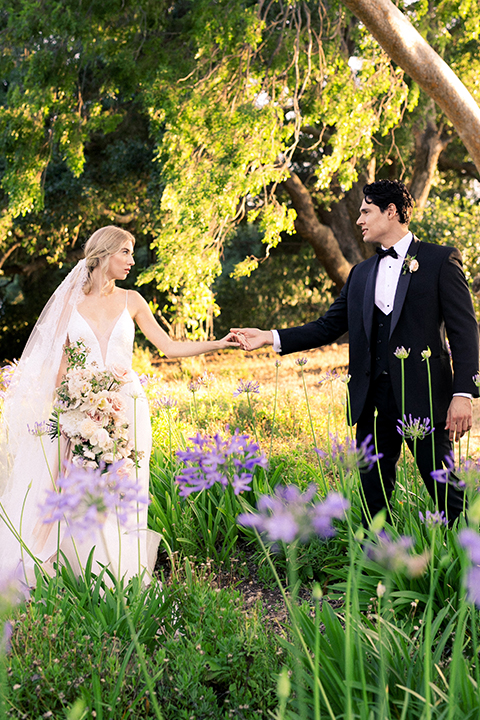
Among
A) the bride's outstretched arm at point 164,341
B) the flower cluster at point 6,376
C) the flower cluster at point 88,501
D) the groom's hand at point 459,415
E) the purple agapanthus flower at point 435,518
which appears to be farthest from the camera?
the bride's outstretched arm at point 164,341

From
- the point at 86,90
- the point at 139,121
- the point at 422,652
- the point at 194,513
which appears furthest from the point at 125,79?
the point at 422,652

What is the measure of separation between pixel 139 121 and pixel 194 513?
1336 centimetres

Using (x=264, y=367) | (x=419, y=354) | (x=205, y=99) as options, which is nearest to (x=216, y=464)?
(x=419, y=354)

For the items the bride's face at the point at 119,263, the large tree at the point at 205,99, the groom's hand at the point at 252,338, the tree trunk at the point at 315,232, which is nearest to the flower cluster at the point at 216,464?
the groom's hand at the point at 252,338

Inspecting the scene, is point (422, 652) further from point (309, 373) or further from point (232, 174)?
point (309, 373)

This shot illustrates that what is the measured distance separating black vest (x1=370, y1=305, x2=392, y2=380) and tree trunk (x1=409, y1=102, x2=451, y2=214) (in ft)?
37.2

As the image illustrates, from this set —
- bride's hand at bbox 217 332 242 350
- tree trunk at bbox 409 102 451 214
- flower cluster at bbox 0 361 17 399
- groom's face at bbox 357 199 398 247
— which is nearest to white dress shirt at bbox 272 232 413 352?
groom's face at bbox 357 199 398 247

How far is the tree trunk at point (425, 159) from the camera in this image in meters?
13.8

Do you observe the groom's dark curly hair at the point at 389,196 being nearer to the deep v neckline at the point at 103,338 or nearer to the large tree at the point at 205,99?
the deep v neckline at the point at 103,338

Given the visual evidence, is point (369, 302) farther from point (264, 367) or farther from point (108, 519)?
point (264, 367)

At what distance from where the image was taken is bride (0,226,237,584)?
143 inches

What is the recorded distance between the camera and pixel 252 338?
4.02m

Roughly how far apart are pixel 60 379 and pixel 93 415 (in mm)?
995

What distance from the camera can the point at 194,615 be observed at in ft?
8.05
